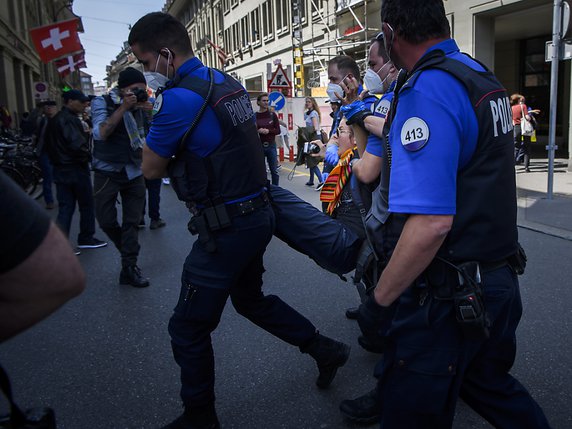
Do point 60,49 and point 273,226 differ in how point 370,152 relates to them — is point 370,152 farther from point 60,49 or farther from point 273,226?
point 60,49

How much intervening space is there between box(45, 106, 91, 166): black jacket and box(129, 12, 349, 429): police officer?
3.87 metres

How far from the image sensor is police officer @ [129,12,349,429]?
2.37 m

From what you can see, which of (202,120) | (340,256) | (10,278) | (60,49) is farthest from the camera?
(60,49)

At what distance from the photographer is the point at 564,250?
577cm

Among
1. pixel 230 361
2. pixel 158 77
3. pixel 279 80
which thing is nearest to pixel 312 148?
pixel 158 77

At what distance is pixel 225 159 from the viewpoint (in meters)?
2.42

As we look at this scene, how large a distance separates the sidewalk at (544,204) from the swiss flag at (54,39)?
13.3 meters

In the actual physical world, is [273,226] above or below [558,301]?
above

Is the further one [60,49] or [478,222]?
[60,49]

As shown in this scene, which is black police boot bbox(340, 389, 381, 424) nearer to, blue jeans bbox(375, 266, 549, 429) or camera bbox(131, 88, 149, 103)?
blue jeans bbox(375, 266, 549, 429)

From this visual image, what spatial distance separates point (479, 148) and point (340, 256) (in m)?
1.05

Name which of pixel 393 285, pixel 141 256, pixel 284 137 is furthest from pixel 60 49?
pixel 393 285

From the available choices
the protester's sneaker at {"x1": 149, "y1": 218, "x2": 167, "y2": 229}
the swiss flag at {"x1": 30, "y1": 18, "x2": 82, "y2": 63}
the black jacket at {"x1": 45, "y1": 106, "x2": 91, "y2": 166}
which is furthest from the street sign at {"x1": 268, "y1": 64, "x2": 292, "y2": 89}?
the black jacket at {"x1": 45, "y1": 106, "x2": 91, "y2": 166}

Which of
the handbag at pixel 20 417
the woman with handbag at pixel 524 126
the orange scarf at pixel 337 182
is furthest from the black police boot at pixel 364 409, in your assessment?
the woman with handbag at pixel 524 126
